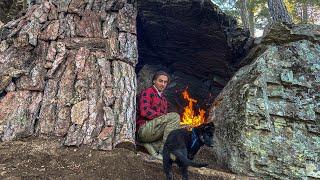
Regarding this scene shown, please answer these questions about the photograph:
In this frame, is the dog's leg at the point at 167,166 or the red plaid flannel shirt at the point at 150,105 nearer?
the dog's leg at the point at 167,166

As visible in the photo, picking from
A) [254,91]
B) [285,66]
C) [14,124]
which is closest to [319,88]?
[285,66]

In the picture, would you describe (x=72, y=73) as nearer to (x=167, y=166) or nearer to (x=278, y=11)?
(x=167, y=166)

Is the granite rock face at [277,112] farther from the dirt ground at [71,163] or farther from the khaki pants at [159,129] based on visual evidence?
the khaki pants at [159,129]

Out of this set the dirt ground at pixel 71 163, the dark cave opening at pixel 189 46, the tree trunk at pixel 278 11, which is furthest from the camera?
the tree trunk at pixel 278 11

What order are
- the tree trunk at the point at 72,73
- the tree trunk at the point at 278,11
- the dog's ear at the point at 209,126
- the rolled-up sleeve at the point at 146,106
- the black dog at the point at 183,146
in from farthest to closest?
the tree trunk at the point at 278,11 → the rolled-up sleeve at the point at 146,106 → the tree trunk at the point at 72,73 → the dog's ear at the point at 209,126 → the black dog at the point at 183,146

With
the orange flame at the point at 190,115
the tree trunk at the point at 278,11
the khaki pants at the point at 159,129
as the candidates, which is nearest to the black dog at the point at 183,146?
the khaki pants at the point at 159,129

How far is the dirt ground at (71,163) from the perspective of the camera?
532 cm

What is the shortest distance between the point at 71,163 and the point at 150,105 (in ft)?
7.31

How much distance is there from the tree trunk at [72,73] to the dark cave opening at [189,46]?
1252mm

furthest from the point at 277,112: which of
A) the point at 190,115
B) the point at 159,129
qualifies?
the point at 190,115

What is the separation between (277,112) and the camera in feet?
23.1

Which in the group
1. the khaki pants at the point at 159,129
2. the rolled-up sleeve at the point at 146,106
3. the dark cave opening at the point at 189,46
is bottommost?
the khaki pants at the point at 159,129

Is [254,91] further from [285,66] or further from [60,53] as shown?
[60,53]

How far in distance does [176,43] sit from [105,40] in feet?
10.8
